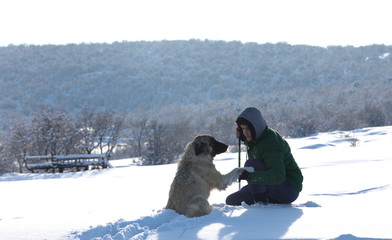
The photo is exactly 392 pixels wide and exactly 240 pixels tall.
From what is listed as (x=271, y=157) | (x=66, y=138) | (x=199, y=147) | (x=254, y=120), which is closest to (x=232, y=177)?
(x=199, y=147)

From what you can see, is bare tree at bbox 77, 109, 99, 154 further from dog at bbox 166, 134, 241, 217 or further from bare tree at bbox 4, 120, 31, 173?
dog at bbox 166, 134, 241, 217

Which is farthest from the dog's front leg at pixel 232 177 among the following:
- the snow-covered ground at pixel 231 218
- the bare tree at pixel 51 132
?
the bare tree at pixel 51 132

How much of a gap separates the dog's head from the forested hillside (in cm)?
5441

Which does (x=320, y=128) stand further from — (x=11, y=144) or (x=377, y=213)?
(x=377, y=213)

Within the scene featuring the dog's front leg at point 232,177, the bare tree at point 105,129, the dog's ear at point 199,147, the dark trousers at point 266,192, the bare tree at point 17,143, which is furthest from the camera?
the bare tree at point 105,129

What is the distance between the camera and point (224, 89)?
89.9m

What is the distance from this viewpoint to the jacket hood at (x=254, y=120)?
425 centimetres

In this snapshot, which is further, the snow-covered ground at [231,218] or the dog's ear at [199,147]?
the dog's ear at [199,147]

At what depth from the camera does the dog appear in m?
4.45

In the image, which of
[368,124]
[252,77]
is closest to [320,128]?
[368,124]

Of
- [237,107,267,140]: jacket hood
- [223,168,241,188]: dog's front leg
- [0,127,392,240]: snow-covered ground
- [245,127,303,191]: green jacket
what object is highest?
[237,107,267,140]: jacket hood

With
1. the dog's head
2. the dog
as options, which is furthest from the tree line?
the dog

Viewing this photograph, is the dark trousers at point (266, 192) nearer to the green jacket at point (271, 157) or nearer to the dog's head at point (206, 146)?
the green jacket at point (271, 157)

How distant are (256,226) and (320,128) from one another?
32.4 metres
